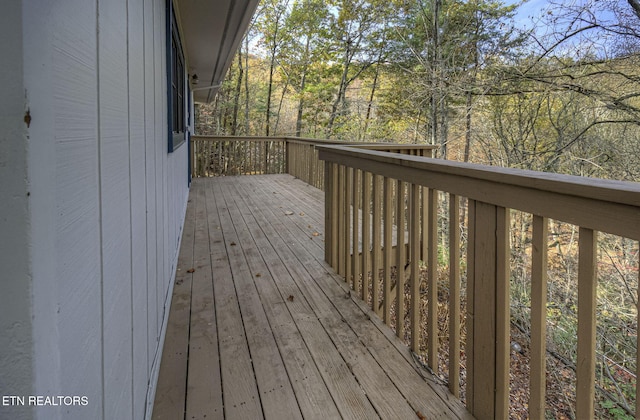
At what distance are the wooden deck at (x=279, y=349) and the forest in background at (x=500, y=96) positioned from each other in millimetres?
2620

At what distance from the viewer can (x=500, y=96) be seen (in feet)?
25.6

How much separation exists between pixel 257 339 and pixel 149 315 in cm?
64

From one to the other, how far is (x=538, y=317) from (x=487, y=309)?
20cm

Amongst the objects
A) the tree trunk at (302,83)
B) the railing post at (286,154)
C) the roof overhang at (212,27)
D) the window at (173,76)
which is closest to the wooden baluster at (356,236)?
the window at (173,76)

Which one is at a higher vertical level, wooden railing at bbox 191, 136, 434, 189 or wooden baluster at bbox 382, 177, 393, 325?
wooden railing at bbox 191, 136, 434, 189

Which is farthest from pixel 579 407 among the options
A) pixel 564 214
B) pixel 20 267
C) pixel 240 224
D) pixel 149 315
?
pixel 240 224

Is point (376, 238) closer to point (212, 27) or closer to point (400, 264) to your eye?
point (400, 264)

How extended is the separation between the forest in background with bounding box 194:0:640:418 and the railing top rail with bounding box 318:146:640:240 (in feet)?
9.56

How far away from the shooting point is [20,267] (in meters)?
0.48

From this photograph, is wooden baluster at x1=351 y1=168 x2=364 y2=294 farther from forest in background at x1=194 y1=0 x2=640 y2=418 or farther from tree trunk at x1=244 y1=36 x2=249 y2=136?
tree trunk at x1=244 y1=36 x2=249 y2=136

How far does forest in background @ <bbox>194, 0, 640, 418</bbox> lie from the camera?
196 inches

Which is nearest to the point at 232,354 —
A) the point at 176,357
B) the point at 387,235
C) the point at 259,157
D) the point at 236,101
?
the point at 176,357

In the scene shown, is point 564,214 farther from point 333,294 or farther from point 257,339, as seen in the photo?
point 333,294

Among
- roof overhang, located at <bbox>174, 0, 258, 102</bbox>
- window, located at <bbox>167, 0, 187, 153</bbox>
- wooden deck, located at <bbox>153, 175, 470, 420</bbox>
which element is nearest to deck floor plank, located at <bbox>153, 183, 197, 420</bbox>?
wooden deck, located at <bbox>153, 175, 470, 420</bbox>
